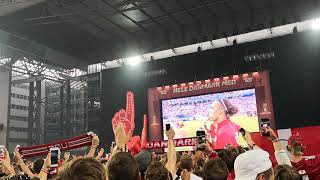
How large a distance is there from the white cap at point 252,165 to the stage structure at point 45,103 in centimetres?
1369

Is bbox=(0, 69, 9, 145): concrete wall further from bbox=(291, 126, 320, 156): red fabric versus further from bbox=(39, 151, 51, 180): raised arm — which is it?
bbox=(39, 151, 51, 180): raised arm

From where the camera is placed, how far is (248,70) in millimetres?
11711

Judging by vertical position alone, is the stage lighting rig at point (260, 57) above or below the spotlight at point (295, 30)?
below

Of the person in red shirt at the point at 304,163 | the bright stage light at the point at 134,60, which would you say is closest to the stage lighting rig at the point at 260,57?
the bright stage light at the point at 134,60

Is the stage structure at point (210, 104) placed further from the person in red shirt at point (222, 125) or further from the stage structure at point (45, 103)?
the stage structure at point (45, 103)

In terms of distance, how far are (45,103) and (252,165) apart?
53.6 ft

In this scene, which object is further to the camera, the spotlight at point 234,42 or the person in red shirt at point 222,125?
the spotlight at point 234,42

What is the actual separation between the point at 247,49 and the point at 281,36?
108cm

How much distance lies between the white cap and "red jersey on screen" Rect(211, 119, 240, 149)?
9211 millimetres

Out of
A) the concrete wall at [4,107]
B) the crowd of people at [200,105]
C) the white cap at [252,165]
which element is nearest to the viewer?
the white cap at [252,165]

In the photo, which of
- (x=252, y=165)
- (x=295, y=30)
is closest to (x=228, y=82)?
(x=295, y=30)

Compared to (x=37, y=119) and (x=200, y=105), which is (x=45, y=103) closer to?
(x=37, y=119)

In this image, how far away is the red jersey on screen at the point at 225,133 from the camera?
11.1 m

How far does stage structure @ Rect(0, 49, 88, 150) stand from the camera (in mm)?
15362
